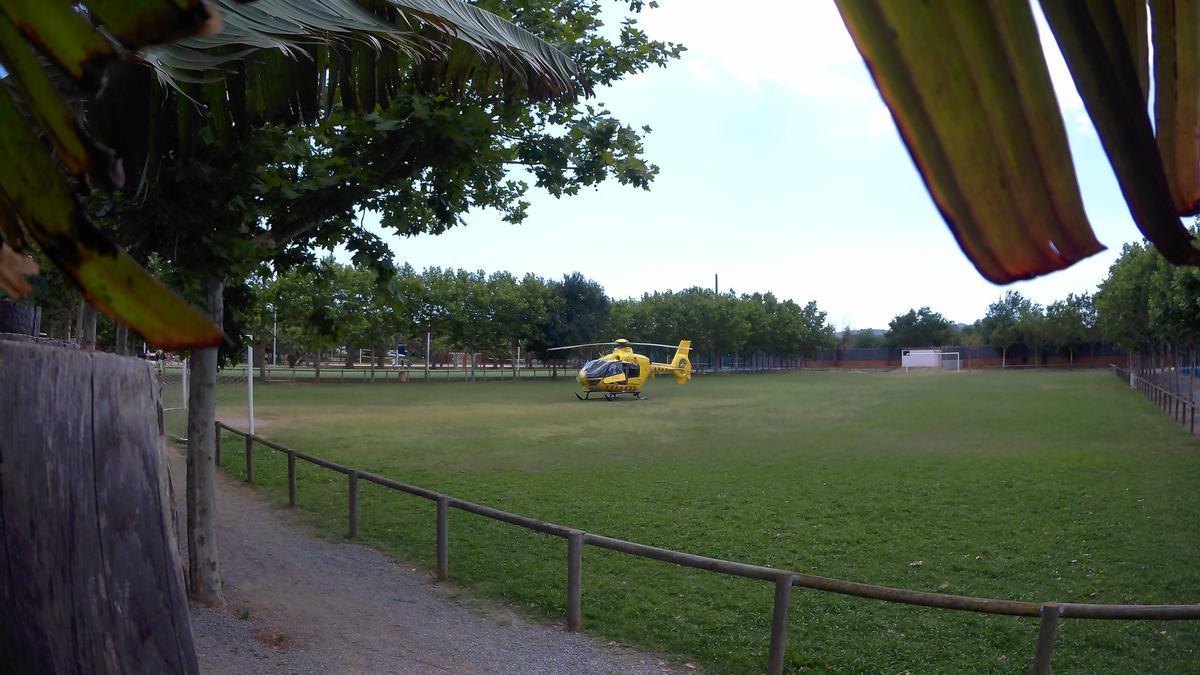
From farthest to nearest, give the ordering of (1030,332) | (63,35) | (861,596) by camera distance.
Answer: (1030,332)
(861,596)
(63,35)

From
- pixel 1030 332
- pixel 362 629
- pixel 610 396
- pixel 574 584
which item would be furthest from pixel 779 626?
pixel 1030 332

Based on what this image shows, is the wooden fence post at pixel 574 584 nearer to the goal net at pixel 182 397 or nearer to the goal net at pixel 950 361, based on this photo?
the goal net at pixel 182 397

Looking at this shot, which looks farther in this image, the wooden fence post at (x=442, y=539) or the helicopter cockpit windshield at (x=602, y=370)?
the helicopter cockpit windshield at (x=602, y=370)

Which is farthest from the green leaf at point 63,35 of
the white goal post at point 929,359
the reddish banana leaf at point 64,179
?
the white goal post at point 929,359

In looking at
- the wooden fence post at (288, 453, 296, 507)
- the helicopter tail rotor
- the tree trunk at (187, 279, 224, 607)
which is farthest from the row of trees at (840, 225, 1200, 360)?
the helicopter tail rotor

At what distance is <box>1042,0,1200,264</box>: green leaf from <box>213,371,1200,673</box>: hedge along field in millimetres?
6439

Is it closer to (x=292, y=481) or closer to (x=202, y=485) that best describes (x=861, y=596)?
(x=202, y=485)

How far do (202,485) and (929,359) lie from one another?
9768 centimetres

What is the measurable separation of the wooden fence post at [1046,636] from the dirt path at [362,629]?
2.49 m

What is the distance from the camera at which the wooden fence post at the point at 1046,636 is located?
15.6 ft

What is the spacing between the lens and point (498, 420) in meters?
27.7

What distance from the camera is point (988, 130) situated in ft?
1.19

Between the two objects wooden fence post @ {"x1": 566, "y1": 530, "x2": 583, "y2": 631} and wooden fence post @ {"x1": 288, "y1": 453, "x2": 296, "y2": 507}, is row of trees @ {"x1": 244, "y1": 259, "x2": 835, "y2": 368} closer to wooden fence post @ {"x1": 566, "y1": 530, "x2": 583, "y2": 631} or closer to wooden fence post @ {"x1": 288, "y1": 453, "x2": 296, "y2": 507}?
wooden fence post @ {"x1": 288, "y1": 453, "x2": 296, "y2": 507}

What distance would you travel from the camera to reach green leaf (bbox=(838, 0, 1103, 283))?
1.14 feet
